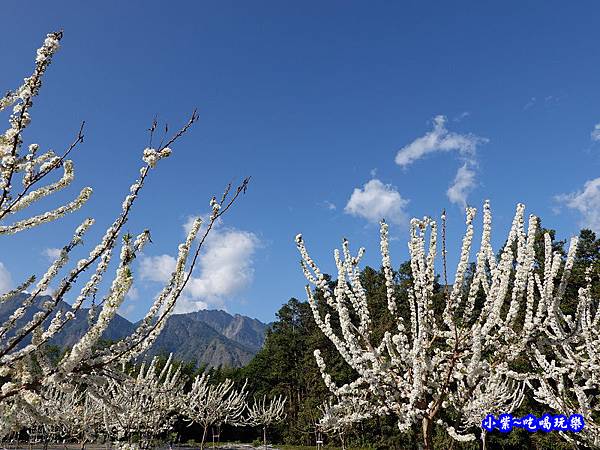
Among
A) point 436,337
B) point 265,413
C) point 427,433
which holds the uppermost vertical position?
point 436,337

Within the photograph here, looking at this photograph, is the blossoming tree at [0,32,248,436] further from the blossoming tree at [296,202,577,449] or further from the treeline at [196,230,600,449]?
the treeline at [196,230,600,449]

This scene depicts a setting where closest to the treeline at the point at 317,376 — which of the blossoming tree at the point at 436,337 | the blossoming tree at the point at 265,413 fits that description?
the blossoming tree at the point at 265,413

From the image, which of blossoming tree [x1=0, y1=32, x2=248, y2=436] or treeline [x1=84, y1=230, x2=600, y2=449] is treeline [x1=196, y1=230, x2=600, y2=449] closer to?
treeline [x1=84, y1=230, x2=600, y2=449]

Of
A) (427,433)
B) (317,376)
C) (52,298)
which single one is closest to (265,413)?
(317,376)

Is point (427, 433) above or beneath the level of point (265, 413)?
above

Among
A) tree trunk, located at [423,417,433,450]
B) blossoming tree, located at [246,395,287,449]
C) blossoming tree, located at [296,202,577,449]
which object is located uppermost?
blossoming tree, located at [296,202,577,449]

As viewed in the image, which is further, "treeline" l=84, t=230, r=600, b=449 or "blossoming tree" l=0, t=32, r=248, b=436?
"treeline" l=84, t=230, r=600, b=449

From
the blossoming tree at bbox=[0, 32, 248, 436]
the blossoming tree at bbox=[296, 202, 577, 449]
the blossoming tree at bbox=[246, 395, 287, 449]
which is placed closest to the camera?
the blossoming tree at bbox=[0, 32, 248, 436]

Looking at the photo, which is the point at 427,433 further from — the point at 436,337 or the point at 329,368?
the point at 329,368

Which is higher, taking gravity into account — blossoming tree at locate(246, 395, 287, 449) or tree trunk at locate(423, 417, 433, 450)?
tree trunk at locate(423, 417, 433, 450)

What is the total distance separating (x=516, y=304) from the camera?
5.02 metres

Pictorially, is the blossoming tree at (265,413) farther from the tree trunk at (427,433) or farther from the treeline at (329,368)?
the tree trunk at (427,433)

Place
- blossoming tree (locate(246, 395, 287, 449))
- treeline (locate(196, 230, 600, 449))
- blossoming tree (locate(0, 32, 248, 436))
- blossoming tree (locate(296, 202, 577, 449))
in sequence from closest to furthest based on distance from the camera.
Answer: blossoming tree (locate(0, 32, 248, 436)), blossoming tree (locate(296, 202, 577, 449)), treeline (locate(196, 230, 600, 449)), blossoming tree (locate(246, 395, 287, 449))

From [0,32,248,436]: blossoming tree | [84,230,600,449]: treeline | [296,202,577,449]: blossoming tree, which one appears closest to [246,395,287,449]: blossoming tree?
[84,230,600,449]: treeline
